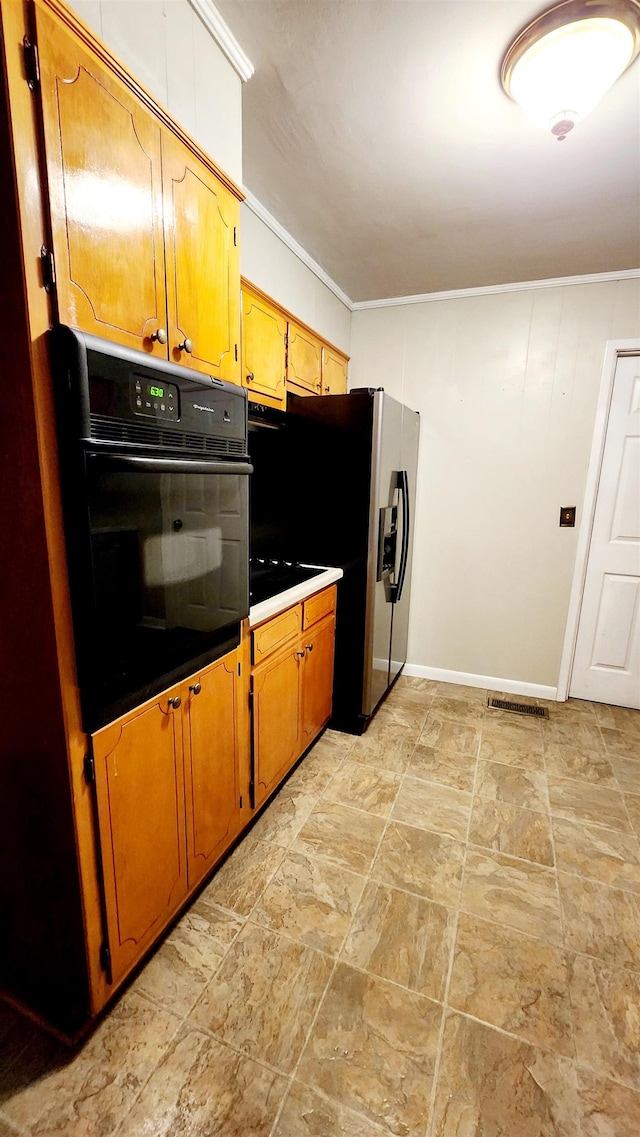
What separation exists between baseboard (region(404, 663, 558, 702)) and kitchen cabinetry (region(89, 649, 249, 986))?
203 cm

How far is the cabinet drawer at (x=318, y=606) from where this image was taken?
7.16 ft

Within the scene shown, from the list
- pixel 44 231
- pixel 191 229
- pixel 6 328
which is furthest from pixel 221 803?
pixel 191 229

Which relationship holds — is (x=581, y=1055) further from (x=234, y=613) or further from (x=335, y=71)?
(x=335, y=71)

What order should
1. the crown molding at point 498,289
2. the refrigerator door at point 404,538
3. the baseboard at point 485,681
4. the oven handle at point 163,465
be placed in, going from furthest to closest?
the baseboard at point 485,681 < the refrigerator door at point 404,538 < the crown molding at point 498,289 < the oven handle at point 163,465

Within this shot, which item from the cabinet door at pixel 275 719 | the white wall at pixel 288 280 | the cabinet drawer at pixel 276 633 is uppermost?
the white wall at pixel 288 280

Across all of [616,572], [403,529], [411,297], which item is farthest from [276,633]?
[411,297]

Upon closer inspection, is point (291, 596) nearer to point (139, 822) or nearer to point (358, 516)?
point (358, 516)

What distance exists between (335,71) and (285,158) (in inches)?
16.2

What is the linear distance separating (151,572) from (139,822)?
66 cm

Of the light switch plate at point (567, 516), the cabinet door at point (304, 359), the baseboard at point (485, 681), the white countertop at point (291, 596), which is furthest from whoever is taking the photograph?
the baseboard at point (485, 681)

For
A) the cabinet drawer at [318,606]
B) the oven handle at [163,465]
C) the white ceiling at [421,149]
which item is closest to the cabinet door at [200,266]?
the oven handle at [163,465]

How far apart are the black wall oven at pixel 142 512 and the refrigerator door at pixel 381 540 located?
1049 millimetres

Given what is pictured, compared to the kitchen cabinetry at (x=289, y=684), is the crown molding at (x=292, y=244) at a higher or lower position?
higher

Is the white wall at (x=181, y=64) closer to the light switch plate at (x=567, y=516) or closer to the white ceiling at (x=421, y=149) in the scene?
the white ceiling at (x=421, y=149)
